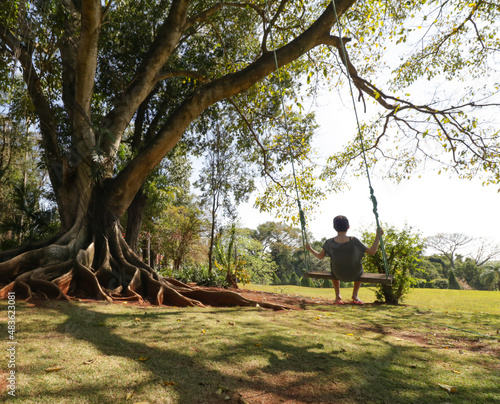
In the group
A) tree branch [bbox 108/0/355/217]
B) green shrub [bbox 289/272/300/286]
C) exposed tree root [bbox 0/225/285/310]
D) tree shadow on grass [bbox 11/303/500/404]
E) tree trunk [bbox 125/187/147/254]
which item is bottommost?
green shrub [bbox 289/272/300/286]

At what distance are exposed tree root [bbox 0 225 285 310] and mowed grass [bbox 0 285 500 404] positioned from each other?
0.71 m

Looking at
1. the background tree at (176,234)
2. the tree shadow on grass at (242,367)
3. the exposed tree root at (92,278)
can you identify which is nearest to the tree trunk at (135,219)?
the exposed tree root at (92,278)

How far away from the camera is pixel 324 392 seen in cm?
233

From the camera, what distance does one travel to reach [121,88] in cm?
980

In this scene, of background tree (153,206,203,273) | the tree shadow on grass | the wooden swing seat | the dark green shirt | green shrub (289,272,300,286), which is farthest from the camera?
green shrub (289,272,300,286)

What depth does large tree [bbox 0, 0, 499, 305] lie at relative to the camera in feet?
19.0

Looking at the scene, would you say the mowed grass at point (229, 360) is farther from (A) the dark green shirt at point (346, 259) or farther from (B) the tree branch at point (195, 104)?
(B) the tree branch at point (195, 104)

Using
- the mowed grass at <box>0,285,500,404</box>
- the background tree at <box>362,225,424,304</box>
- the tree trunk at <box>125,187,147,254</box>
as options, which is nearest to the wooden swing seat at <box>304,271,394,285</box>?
the mowed grass at <box>0,285,500,404</box>

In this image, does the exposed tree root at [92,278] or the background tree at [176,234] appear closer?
the exposed tree root at [92,278]

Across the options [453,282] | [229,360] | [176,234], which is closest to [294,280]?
[453,282]

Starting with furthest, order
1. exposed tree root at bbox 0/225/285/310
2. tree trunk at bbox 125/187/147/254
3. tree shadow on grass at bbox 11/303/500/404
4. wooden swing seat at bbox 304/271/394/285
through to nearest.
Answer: tree trunk at bbox 125/187/147/254
exposed tree root at bbox 0/225/285/310
wooden swing seat at bbox 304/271/394/285
tree shadow on grass at bbox 11/303/500/404

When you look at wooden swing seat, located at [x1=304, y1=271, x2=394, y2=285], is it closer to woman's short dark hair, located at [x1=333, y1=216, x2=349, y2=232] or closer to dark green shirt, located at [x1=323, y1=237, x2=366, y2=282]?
dark green shirt, located at [x1=323, y1=237, x2=366, y2=282]

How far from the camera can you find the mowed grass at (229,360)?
7.23 feet

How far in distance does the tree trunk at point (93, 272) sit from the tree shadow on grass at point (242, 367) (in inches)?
61.9
